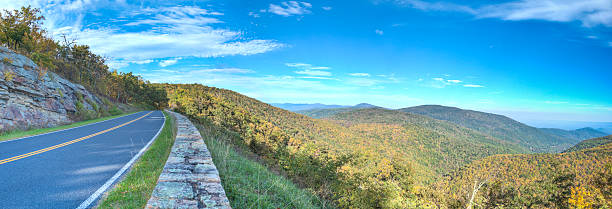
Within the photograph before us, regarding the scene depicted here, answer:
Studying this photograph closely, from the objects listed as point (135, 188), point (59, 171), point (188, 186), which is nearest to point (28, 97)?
point (59, 171)

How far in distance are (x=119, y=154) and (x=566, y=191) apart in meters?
36.4

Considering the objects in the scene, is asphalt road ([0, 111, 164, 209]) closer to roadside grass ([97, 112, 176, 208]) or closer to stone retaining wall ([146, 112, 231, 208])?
roadside grass ([97, 112, 176, 208])

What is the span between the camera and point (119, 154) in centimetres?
574

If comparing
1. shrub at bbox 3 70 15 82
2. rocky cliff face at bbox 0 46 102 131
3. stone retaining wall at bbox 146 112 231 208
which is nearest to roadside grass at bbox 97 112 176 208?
stone retaining wall at bbox 146 112 231 208

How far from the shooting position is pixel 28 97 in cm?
1234

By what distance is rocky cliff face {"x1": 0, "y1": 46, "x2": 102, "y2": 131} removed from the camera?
10.8 metres

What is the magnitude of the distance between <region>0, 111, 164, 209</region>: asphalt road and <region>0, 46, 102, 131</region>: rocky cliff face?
6197mm

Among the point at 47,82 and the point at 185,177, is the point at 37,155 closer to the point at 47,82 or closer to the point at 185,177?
the point at 185,177

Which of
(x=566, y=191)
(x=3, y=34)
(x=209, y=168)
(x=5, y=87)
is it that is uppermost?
(x=3, y=34)

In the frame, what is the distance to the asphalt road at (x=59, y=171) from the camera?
9.98ft

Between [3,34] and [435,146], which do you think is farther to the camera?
[435,146]

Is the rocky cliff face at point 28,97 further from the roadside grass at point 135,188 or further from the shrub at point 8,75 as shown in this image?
the roadside grass at point 135,188

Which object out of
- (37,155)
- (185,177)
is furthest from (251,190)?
(37,155)

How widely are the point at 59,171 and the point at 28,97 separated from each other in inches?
529
